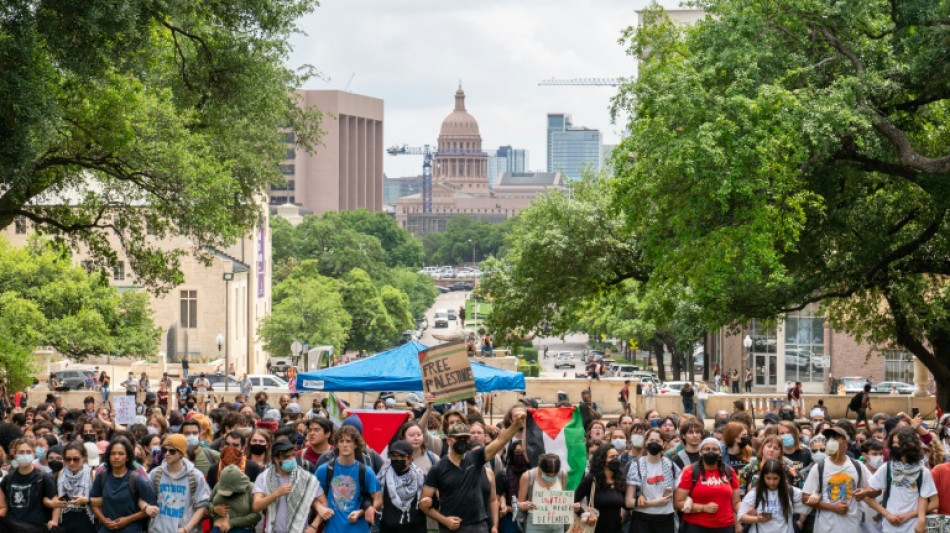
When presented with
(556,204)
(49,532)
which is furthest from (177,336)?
(49,532)

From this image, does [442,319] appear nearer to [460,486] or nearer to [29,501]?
[29,501]

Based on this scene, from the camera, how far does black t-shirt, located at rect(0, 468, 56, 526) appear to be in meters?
15.3

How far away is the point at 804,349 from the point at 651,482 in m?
54.9

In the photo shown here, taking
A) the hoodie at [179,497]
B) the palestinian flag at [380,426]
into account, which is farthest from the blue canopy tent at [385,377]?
the hoodie at [179,497]

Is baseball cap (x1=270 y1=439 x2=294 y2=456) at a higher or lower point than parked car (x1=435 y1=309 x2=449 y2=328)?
higher

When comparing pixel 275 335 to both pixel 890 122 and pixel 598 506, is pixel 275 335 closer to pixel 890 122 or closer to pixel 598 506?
pixel 890 122

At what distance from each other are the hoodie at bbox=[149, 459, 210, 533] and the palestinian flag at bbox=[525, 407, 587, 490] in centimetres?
300

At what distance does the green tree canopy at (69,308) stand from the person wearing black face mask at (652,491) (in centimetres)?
4755

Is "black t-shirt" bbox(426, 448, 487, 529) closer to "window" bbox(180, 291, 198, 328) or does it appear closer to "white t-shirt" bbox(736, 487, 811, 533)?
"white t-shirt" bbox(736, 487, 811, 533)

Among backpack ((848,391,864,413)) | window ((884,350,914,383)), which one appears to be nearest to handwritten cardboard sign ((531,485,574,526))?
backpack ((848,391,864,413))

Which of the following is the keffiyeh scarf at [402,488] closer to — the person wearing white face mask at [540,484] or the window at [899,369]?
the person wearing white face mask at [540,484]

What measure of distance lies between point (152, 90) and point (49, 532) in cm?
1622

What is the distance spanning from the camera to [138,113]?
2741cm

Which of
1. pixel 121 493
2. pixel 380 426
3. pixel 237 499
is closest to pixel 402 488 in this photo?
pixel 237 499
